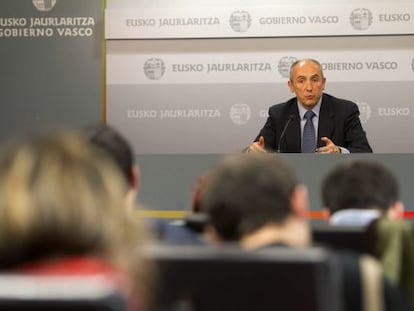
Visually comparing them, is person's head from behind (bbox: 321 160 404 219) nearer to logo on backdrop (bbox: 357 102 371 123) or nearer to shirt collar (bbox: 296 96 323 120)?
shirt collar (bbox: 296 96 323 120)

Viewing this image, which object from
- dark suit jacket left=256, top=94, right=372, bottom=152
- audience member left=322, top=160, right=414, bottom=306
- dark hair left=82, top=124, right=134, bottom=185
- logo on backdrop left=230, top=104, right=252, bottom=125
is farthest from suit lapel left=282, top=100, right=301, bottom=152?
dark hair left=82, top=124, right=134, bottom=185

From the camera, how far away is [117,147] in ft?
7.47

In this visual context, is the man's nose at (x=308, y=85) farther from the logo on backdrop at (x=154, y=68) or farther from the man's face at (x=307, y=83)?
the logo on backdrop at (x=154, y=68)

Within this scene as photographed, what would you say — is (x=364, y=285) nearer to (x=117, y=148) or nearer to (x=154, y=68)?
(x=117, y=148)

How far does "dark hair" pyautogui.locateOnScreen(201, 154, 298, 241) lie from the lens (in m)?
1.53

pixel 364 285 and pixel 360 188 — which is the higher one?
pixel 360 188

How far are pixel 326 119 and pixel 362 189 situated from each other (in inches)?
138

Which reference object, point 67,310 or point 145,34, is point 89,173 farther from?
Result: point 145,34

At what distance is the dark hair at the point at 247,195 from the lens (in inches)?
60.3

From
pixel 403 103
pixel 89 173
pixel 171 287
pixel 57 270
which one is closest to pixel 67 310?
pixel 57 270

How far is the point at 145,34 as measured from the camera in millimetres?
6996

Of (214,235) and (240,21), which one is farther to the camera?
(240,21)

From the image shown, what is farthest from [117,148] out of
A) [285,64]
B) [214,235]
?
[285,64]

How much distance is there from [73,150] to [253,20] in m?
6.09
